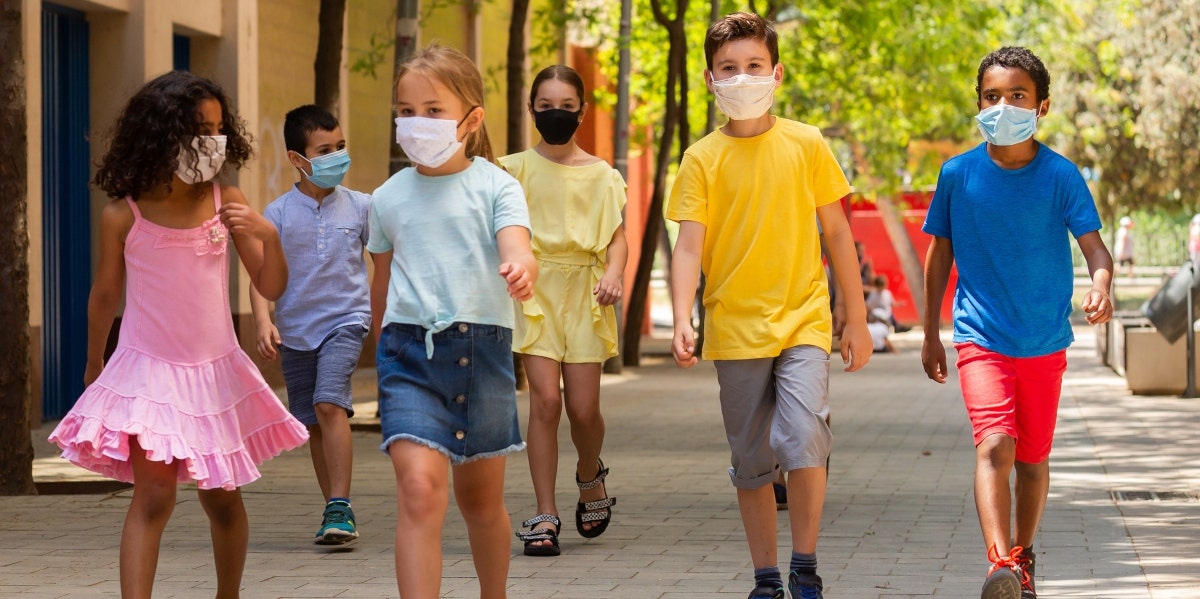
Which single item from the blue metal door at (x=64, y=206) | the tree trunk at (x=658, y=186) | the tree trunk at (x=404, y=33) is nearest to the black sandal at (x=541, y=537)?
the tree trunk at (x=404, y=33)

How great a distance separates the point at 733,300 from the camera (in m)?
6.25

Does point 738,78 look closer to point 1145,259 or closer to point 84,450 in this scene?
point 84,450

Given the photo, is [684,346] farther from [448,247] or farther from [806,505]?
[448,247]

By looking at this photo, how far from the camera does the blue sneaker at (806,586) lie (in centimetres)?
609

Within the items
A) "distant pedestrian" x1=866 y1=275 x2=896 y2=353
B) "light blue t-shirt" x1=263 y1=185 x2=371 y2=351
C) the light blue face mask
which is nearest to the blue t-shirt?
the light blue face mask

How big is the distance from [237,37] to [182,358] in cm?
1253

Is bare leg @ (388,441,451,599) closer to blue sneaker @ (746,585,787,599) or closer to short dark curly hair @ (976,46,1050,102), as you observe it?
blue sneaker @ (746,585,787,599)

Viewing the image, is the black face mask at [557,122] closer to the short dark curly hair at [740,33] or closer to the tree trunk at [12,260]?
the short dark curly hair at [740,33]

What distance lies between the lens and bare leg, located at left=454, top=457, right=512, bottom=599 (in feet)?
17.5

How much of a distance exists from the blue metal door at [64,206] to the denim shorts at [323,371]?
7139 millimetres

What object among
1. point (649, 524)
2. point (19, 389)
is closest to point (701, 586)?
point (649, 524)

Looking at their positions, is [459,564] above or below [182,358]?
below

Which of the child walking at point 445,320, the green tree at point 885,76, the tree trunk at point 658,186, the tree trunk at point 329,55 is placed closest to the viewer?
the child walking at point 445,320

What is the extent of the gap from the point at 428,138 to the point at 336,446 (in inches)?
114
